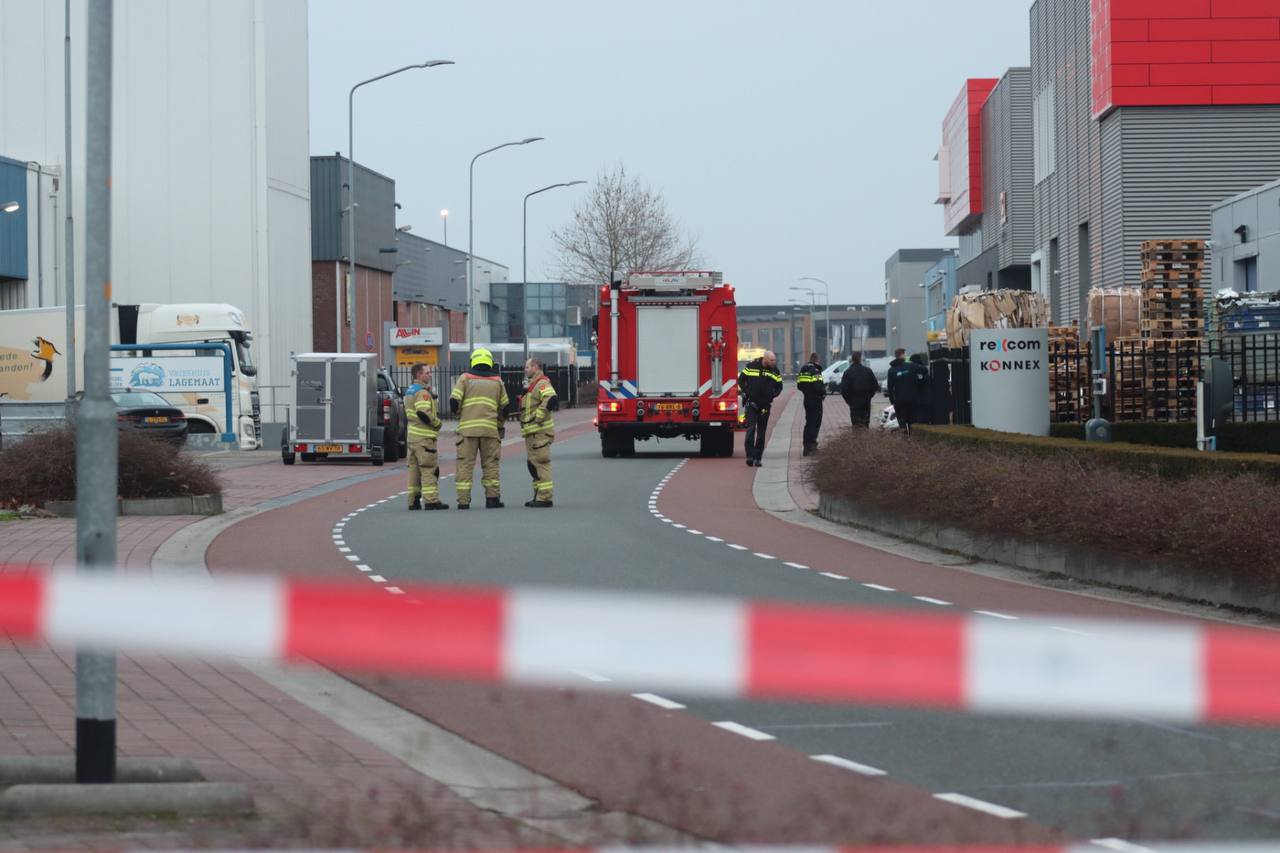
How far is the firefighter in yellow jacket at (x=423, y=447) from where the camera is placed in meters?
21.2

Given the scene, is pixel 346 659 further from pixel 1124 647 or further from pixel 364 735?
pixel 1124 647

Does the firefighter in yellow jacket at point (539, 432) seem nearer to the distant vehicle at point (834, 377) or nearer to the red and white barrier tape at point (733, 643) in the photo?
the red and white barrier tape at point (733, 643)

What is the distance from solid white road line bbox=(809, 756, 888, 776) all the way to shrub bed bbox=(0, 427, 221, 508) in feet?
49.3

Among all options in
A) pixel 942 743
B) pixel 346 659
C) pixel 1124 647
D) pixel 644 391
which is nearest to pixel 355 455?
pixel 644 391

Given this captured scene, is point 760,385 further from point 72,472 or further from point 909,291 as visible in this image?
point 909,291

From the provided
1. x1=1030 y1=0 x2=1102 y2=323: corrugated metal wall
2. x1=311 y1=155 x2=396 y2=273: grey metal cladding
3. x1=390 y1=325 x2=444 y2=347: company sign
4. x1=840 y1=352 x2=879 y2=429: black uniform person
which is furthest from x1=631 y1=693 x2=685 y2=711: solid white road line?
x1=311 y1=155 x2=396 y2=273: grey metal cladding

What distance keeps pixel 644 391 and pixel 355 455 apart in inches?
263

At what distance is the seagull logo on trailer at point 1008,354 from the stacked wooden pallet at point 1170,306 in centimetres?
465

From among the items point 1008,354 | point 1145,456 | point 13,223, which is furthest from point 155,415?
point 13,223

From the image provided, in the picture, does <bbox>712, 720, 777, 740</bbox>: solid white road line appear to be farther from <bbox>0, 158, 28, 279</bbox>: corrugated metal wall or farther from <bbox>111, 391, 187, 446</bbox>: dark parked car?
<bbox>0, 158, 28, 279</bbox>: corrugated metal wall

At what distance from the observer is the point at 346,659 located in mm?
9906

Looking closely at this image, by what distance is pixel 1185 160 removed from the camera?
1918 inches

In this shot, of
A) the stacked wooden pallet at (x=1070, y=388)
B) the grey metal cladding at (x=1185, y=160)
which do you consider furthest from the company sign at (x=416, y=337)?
the stacked wooden pallet at (x=1070, y=388)

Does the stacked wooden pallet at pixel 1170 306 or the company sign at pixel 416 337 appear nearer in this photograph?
the stacked wooden pallet at pixel 1170 306
